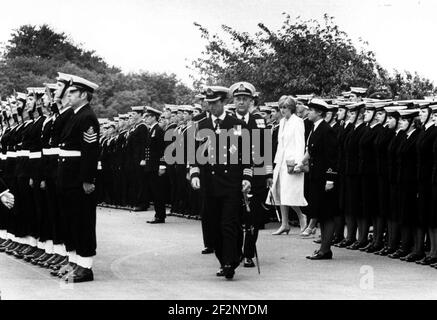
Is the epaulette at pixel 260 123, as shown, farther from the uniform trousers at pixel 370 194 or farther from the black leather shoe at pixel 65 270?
the black leather shoe at pixel 65 270

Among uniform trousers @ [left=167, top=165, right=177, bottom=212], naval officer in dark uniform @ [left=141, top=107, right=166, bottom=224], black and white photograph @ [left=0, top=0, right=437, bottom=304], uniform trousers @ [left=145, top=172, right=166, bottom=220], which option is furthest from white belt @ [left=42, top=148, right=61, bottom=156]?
uniform trousers @ [left=167, top=165, right=177, bottom=212]

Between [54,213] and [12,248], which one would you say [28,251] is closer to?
[12,248]

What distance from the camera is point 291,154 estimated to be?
1886 cm

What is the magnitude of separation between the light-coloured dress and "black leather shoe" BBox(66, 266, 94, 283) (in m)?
6.25

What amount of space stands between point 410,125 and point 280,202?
4365mm

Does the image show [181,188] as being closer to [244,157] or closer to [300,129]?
[300,129]

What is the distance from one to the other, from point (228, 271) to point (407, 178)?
3.28 meters

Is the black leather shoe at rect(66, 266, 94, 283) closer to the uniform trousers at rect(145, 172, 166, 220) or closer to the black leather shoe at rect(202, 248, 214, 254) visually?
the black leather shoe at rect(202, 248, 214, 254)

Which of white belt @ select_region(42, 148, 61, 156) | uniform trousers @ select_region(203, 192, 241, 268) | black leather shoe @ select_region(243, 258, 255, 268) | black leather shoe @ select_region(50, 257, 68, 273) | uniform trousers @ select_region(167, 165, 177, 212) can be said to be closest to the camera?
uniform trousers @ select_region(203, 192, 241, 268)

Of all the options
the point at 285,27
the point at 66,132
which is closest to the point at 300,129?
the point at 66,132

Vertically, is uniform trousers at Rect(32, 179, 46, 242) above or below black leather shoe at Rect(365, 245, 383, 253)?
above

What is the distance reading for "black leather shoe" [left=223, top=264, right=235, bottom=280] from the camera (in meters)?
13.1

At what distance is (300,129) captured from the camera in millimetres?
18594

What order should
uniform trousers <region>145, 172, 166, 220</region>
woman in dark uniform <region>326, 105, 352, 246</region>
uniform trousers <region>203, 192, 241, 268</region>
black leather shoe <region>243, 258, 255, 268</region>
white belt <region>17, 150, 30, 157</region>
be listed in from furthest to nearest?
uniform trousers <region>145, 172, 166, 220</region>, woman in dark uniform <region>326, 105, 352, 246</region>, white belt <region>17, 150, 30, 157</region>, black leather shoe <region>243, 258, 255, 268</region>, uniform trousers <region>203, 192, 241, 268</region>
